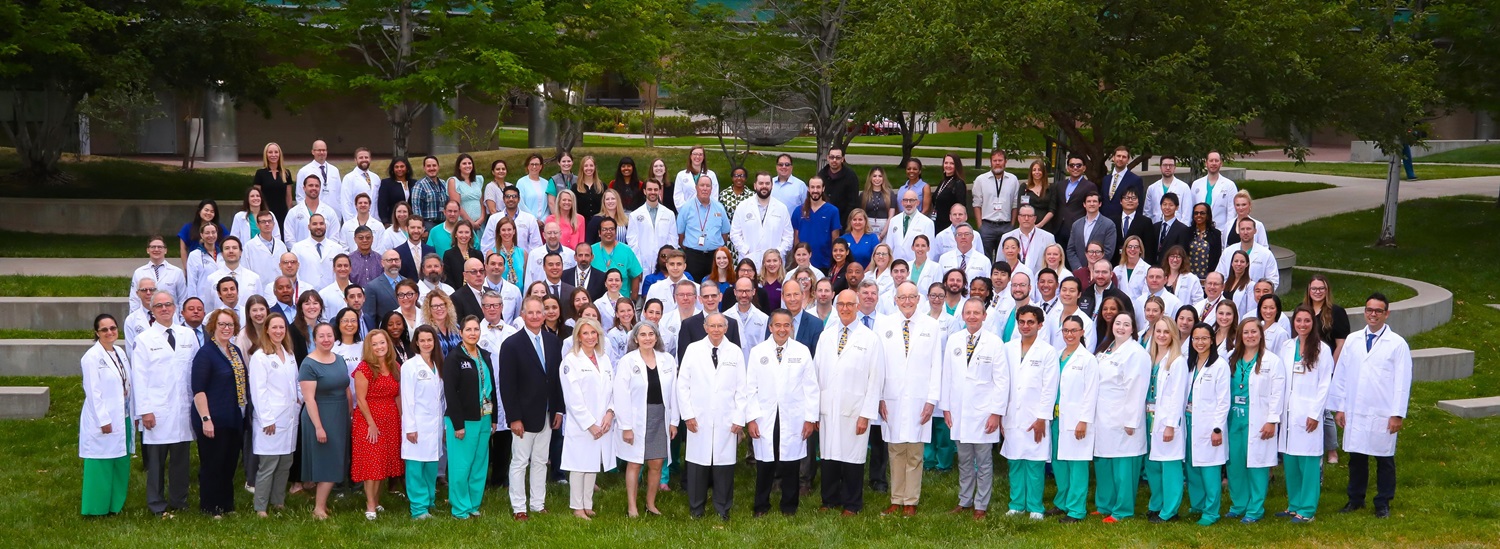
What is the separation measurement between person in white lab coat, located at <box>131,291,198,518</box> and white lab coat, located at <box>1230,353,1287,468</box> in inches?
324

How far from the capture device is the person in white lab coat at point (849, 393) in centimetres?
1056

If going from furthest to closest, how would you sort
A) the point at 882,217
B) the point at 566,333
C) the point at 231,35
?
the point at 231,35
the point at 882,217
the point at 566,333

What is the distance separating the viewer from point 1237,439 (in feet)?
33.7

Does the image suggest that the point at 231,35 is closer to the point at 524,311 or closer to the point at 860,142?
the point at 524,311

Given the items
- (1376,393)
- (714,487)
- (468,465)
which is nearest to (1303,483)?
(1376,393)

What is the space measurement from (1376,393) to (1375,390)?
2 centimetres

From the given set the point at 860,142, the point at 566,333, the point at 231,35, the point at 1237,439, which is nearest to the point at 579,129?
the point at 231,35

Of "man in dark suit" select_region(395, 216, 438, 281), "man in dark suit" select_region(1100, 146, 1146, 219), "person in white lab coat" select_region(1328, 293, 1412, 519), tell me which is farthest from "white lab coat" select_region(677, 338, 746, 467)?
"man in dark suit" select_region(1100, 146, 1146, 219)

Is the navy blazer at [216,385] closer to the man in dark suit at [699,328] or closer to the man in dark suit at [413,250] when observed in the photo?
the man in dark suit at [413,250]

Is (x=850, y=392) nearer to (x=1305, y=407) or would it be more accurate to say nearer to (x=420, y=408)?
(x=420, y=408)

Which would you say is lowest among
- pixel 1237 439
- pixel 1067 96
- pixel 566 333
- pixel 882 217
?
pixel 1237 439

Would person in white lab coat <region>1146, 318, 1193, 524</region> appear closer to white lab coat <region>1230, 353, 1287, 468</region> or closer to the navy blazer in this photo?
white lab coat <region>1230, 353, 1287, 468</region>

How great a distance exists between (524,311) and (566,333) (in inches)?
27.4

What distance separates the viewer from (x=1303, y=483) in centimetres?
1023
